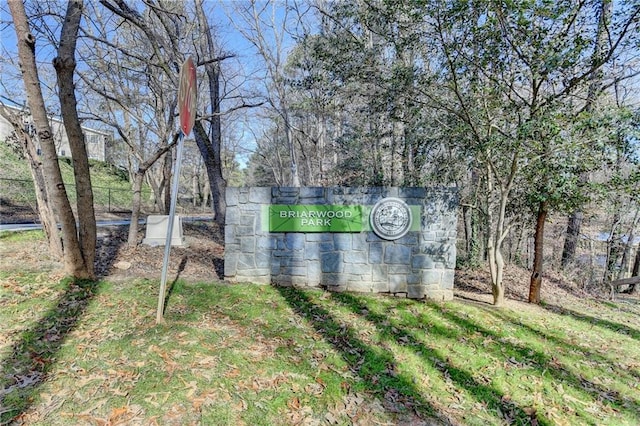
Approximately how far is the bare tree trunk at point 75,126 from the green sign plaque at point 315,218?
7.72ft

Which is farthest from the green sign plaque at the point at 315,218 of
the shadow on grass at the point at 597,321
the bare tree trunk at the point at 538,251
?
the shadow on grass at the point at 597,321

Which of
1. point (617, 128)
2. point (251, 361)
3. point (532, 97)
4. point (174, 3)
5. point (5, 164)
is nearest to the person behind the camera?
point (251, 361)

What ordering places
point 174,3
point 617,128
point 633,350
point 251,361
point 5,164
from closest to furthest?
point 251,361 → point 617,128 → point 633,350 → point 174,3 → point 5,164

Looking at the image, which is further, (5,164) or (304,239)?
(5,164)

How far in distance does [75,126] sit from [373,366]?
446 cm

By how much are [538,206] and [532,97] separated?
1766mm

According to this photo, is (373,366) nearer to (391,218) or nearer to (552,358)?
(552,358)

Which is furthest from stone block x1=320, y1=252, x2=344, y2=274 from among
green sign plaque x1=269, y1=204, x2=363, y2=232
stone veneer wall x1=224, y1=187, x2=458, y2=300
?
green sign plaque x1=269, y1=204, x2=363, y2=232

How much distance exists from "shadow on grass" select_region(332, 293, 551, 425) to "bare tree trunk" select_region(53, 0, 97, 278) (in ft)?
10.9

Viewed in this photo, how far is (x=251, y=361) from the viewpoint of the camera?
289 centimetres

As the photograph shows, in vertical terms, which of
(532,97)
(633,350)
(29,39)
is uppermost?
(29,39)

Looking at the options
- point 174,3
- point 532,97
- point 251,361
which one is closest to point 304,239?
point 251,361

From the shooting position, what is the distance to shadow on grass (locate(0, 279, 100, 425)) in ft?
7.30

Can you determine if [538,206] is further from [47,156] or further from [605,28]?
[47,156]
